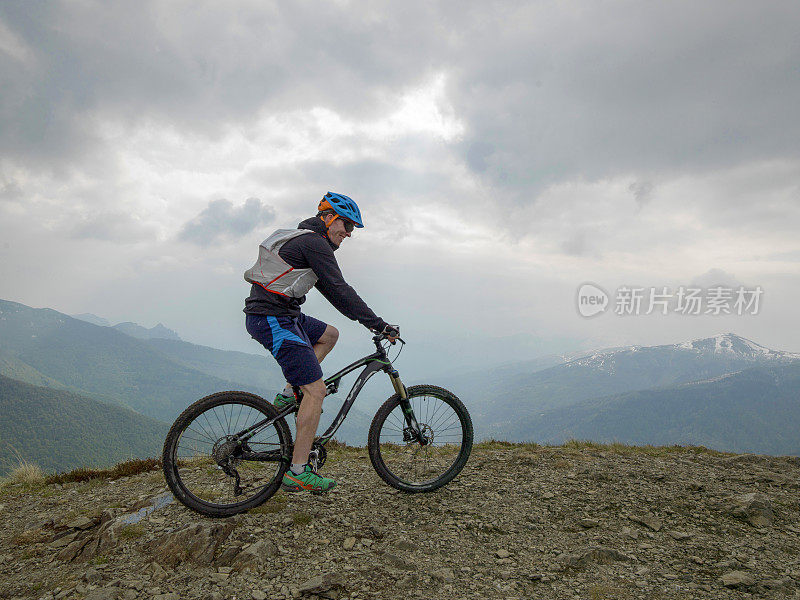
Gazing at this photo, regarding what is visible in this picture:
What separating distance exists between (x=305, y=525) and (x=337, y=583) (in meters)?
1.32

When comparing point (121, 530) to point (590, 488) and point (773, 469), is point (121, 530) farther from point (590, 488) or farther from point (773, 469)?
point (773, 469)

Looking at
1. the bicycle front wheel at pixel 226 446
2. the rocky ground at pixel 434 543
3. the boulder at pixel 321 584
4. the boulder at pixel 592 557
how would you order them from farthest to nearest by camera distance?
the bicycle front wheel at pixel 226 446, the boulder at pixel 592 557, the rocky ground at pixel 434 543, the boulder at pixel 321 584

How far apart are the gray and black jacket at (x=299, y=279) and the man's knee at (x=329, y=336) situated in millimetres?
816

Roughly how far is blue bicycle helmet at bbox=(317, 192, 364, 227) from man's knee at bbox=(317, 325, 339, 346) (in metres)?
1.69

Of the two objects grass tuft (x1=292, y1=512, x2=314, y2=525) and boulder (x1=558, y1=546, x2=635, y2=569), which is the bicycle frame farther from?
boulder (x1=558, y1=546, x2=635, y2=569)

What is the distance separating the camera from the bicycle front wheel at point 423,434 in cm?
624

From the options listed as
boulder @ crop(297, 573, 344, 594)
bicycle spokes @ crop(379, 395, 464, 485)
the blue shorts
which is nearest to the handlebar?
the blue shorts

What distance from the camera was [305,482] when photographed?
5461 mm

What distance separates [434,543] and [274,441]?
2382mm

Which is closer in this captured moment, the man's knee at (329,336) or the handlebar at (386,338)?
the handlebar at (386,338)

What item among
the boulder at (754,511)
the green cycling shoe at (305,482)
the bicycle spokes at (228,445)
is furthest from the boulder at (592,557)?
the bicycle spokes at (228,445)

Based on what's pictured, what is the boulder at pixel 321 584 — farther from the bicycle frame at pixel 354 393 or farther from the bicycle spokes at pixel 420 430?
the bicycle spokes at pixel 420 430

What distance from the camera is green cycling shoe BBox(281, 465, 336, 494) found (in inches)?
214

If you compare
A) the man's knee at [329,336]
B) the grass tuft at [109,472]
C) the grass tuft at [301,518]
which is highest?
the man's knee at [329,336]
